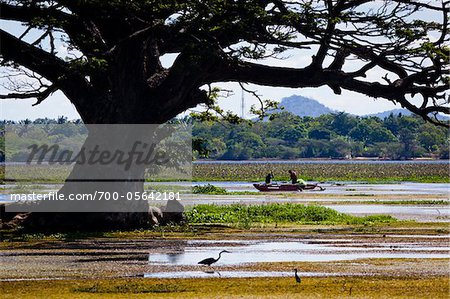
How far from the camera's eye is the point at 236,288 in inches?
753

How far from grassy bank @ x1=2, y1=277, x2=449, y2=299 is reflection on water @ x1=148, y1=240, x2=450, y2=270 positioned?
340cm

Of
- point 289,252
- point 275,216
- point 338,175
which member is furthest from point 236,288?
point 338,175

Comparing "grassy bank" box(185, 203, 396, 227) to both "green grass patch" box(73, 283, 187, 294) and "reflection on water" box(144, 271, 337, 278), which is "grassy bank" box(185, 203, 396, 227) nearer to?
"reflection on water" box(144, 271, 337, 278)

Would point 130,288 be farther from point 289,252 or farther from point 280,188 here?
point 280,188

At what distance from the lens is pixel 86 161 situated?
3331 cm

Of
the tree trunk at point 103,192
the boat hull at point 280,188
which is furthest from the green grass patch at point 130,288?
the boat hull at point 280,188


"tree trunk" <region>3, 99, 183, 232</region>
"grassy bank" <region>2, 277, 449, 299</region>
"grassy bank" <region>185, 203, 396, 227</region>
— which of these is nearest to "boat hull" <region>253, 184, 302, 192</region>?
"grassy bank" <region>185, 203, 396, 227</region>

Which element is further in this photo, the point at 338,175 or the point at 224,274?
the point at 338,175

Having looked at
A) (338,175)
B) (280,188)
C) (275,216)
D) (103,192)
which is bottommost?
(275,216)

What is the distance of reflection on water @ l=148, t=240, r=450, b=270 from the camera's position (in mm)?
24328

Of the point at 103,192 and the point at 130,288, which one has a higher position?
the point at 103,192

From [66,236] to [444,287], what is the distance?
15.2m

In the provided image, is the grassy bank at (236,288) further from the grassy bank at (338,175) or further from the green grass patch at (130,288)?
the grassy bank at (338,175)

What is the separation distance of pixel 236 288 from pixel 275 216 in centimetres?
2167
